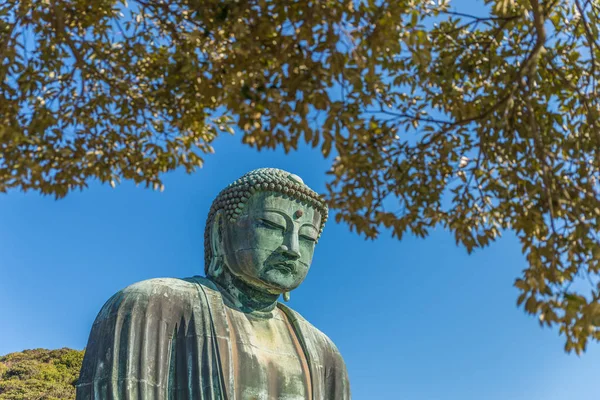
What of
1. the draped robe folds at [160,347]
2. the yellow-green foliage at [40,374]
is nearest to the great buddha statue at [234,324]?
the draped robe folds at [160,347]

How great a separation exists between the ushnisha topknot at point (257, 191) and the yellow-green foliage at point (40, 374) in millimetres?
11176

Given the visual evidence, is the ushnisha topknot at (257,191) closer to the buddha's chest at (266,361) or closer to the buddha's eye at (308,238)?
the buddha's eye at (308,238)

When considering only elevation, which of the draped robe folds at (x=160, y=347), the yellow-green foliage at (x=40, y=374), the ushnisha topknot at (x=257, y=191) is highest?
the yellow-green foliage at (x=40, y=374)

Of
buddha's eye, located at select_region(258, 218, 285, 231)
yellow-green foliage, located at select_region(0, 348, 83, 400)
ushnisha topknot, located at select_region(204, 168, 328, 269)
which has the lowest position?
buddha's eye, located at select_region(258, 218, 285, 231)

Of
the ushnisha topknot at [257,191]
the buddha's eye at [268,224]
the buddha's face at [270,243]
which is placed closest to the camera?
the buddha's face at [270,243]

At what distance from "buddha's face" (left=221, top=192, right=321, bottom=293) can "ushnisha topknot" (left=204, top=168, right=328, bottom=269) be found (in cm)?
5

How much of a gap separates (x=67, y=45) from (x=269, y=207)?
414 cm

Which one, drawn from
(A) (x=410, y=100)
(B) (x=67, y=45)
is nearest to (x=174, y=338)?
(A) (x=410, y=100)

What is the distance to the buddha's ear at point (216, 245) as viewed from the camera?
7410 mm

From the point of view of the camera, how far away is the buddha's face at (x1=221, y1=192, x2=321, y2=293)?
23.5 ft

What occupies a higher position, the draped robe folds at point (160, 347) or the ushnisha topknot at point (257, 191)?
the ushnisha topknot at point (257, 191)

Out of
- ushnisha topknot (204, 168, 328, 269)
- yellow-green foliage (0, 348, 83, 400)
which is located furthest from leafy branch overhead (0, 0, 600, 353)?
yellow-green foliage (0, 348, 83, 400)

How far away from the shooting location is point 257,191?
7.41 meters

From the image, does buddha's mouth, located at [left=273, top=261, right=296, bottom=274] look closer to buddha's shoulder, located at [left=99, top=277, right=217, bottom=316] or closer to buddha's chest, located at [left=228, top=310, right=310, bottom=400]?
buddha's chest, located at [left=228, top=310, right=310, bottom=400]
